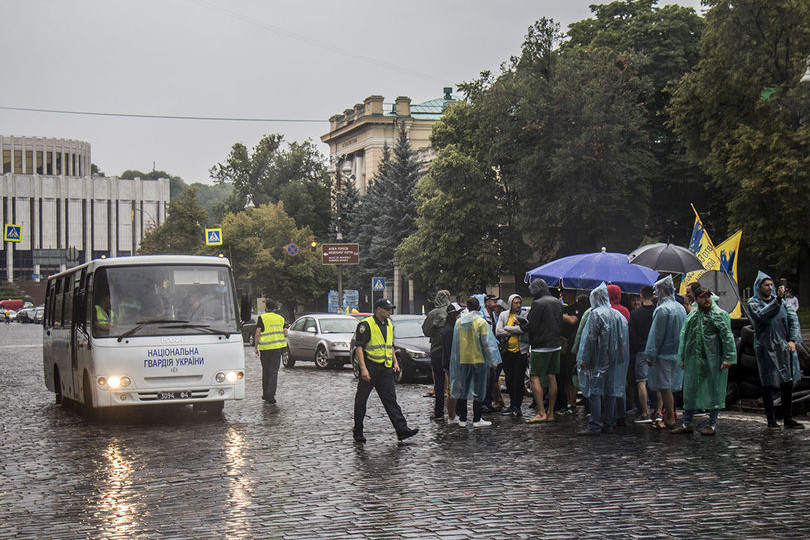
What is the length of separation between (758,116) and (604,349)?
1201 inches

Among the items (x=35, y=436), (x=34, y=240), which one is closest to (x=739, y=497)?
(x=35, y=436)

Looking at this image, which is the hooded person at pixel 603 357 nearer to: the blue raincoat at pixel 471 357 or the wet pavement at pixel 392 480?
the wet pavement at pixel 392 480

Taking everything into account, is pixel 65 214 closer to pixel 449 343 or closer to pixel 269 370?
pixel 269 370

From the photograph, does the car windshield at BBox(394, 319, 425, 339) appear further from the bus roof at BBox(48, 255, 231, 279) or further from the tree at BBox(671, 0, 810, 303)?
the tree at BBox(671, 0, 810, 303)

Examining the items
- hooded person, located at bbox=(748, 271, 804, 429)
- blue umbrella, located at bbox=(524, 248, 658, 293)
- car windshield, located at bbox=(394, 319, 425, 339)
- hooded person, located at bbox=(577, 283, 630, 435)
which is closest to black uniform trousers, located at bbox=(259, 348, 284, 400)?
blue umbrella, located at bbox=(524, 248, 658, 293)

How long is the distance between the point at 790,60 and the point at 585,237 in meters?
12.3

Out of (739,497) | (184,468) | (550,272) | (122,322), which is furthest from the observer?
(550,272)

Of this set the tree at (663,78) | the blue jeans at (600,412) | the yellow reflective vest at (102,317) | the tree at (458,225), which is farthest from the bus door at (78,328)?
the tree at (458,225)

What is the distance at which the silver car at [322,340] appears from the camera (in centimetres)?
2869

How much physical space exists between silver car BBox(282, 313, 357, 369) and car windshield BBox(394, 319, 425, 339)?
3.74 meters

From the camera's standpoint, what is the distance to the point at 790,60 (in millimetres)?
40594

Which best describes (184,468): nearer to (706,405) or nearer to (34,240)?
(706,405)

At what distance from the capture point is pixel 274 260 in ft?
222

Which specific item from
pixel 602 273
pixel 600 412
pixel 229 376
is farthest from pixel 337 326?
pixel 600 412
